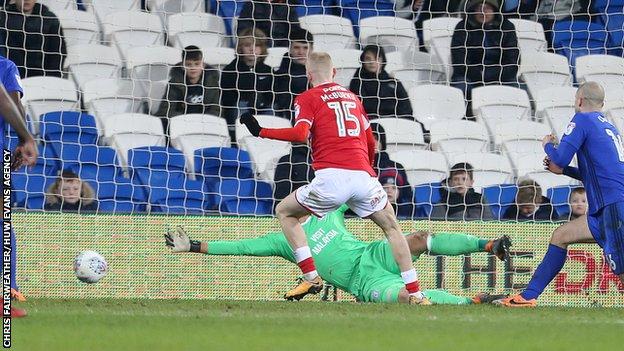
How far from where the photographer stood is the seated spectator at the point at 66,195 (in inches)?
447

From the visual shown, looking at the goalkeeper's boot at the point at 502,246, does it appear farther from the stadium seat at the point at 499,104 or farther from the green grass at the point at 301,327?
the stadium seat at the point at 499,104

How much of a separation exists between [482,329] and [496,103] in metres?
7.02

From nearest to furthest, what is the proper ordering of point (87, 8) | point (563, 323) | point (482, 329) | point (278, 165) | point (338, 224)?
1. point (482, 329)
2. point (563, 323)
3. point (338, 224)
4. point (278, 165)
5. point (87, 8)

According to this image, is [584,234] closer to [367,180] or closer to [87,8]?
[367,180]

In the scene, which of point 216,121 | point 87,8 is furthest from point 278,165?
point 87,8

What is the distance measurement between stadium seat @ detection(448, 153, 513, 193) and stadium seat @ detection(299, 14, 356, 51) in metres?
2.04

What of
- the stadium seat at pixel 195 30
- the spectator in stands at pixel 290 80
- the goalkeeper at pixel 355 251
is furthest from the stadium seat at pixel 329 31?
the goalkeeper at pixel 355 251

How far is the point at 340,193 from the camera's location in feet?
29.5

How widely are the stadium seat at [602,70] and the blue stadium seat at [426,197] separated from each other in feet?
9.34

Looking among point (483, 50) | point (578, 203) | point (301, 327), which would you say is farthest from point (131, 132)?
point (301, 327)

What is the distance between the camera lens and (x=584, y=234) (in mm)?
8922

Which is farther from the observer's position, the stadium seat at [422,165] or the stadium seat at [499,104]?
the stadium seat at [499,104]

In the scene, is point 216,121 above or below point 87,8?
below

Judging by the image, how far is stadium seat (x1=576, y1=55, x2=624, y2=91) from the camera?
14.2 metres
